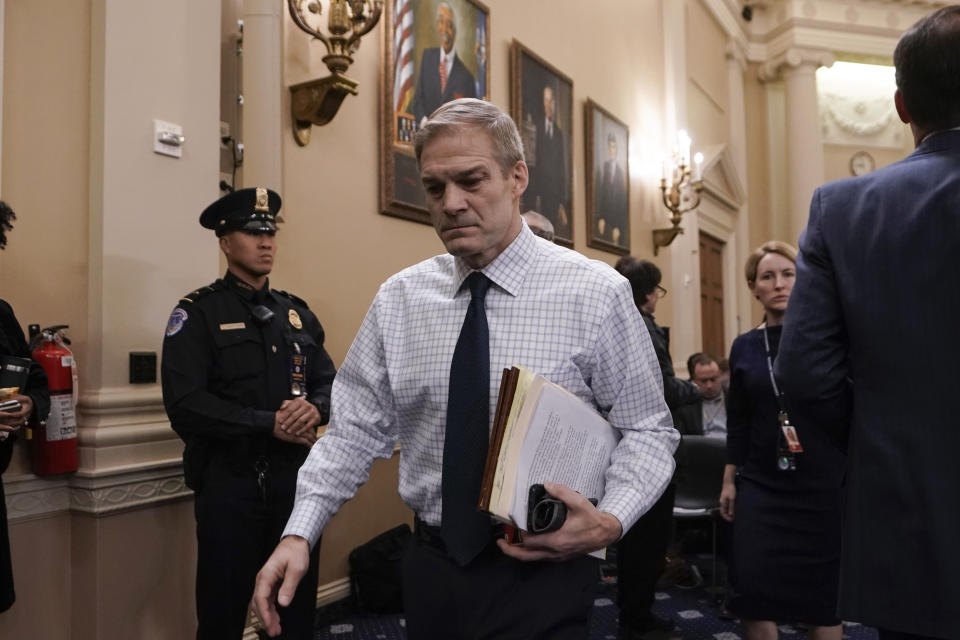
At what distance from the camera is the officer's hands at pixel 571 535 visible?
117cm

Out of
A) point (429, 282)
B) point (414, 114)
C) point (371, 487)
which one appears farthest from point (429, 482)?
point (414, 114)

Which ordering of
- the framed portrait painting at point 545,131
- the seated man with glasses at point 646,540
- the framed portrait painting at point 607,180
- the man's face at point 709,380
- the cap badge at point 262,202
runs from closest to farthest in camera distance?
the cap badge at point 262,202
the seated man with glasses at point 646,540
the man's face at point 709,380
the framed portrait painting at point 545,131
the framed portrait painting at point 607,180

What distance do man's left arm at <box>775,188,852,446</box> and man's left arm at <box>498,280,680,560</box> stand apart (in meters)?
0.27

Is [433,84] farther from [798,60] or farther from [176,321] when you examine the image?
[798,60]

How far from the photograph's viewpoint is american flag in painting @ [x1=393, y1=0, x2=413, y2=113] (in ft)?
14.5

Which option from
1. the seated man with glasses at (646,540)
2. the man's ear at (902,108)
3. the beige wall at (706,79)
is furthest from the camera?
the beige wall at (706,79)

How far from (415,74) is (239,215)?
6.51ft

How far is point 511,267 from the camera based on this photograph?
4.66ft

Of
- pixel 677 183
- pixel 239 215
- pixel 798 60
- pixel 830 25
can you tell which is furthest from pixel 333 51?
pixel 830 25

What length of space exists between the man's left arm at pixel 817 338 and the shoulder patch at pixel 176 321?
2045 mm

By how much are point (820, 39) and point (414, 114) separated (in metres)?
9.05

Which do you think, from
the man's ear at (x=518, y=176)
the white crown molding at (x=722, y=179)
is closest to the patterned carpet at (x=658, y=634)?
the man's ear at (x=518, y=176)

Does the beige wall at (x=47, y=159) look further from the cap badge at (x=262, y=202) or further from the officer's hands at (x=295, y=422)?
the officer's hands at (x=295, y=422)

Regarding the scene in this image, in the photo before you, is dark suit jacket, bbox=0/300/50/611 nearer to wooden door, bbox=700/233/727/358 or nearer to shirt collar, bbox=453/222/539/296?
shirt collar, bbox=453/222/539/296
